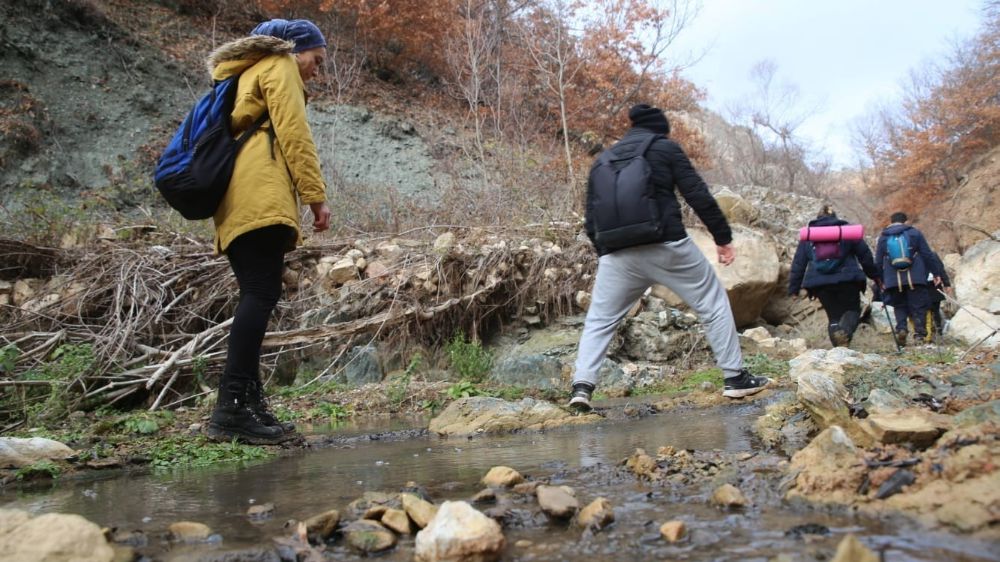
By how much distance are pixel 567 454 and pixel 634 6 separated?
736 inches

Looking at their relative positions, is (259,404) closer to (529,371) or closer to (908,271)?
(529,371)

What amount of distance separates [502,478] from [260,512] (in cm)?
77

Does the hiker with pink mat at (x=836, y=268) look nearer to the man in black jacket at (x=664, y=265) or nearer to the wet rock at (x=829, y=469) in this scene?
the man in black jacket at (x=664, y=265)

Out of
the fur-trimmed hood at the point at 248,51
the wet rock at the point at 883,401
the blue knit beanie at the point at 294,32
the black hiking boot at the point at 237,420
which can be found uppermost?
the blue knit beanie at the point at 294,32

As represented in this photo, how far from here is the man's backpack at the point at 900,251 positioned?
30.1 feet

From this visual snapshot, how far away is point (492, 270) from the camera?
7.88 metres

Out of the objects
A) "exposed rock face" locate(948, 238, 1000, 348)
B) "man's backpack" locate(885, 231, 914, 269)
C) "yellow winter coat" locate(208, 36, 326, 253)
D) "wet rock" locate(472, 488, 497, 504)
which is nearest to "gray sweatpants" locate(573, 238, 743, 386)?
"yellow winter coat" locate(208, 36, 326, 253)

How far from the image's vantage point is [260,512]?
2084mm

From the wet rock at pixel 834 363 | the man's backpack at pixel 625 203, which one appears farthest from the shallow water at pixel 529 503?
the man's backpack at pixel 625 203

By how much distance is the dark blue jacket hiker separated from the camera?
914 centimetres

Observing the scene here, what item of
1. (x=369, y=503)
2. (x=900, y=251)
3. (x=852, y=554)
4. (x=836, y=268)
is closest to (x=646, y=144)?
(x=369, y=503)

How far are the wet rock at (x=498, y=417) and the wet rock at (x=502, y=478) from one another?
5.56ft

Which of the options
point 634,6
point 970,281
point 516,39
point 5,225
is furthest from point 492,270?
point 634,6

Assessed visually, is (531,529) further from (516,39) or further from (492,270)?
(516,39)
